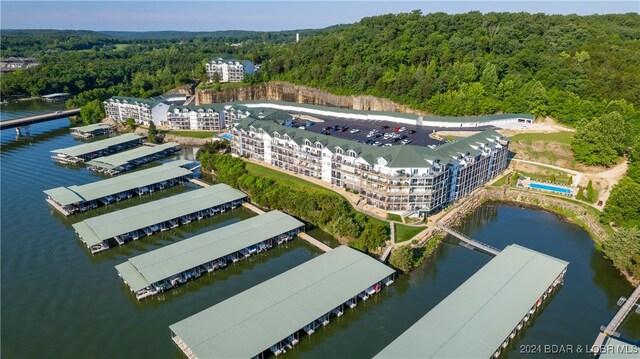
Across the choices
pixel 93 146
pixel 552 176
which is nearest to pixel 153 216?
pixel 93 146

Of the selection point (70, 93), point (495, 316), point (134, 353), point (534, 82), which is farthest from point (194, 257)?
point (70, 93)

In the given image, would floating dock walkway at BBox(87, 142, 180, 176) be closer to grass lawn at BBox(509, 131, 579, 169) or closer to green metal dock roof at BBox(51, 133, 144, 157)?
green metal dock roof at BBox(51, 133, 144, 157)

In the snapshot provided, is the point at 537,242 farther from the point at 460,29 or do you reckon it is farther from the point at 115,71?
the point at 115,71

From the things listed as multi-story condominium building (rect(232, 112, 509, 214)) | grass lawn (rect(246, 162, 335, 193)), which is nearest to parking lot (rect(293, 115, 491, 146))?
multi-story condominium building (rect(232, 112, 509, 214))

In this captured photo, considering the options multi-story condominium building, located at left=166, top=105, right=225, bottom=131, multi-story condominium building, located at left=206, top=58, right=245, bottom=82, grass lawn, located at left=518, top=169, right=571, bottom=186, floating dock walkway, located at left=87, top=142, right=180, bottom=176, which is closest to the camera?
grass lawn, located at left=518, top=169, right=571, bottom=186

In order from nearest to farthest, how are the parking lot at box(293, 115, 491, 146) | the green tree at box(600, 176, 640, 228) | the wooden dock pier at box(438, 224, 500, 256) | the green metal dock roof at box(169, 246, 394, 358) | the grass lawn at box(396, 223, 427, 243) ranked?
the green metal dock roof at box(169, 246, 394, 358) → the wooden dock pier at box(438, 224, 500, 256) → the grass lawn at box(396, 223, 427, 243) → the green tree at box(600, 176, 640, 228) → the parking lot at box(293, 115, 491, 146)

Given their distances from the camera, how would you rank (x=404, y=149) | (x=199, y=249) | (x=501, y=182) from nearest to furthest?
(x=199, y=249), (x=404, y=149), (x=501, y=182)

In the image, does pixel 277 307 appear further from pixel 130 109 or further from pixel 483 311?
pixel 130 109
